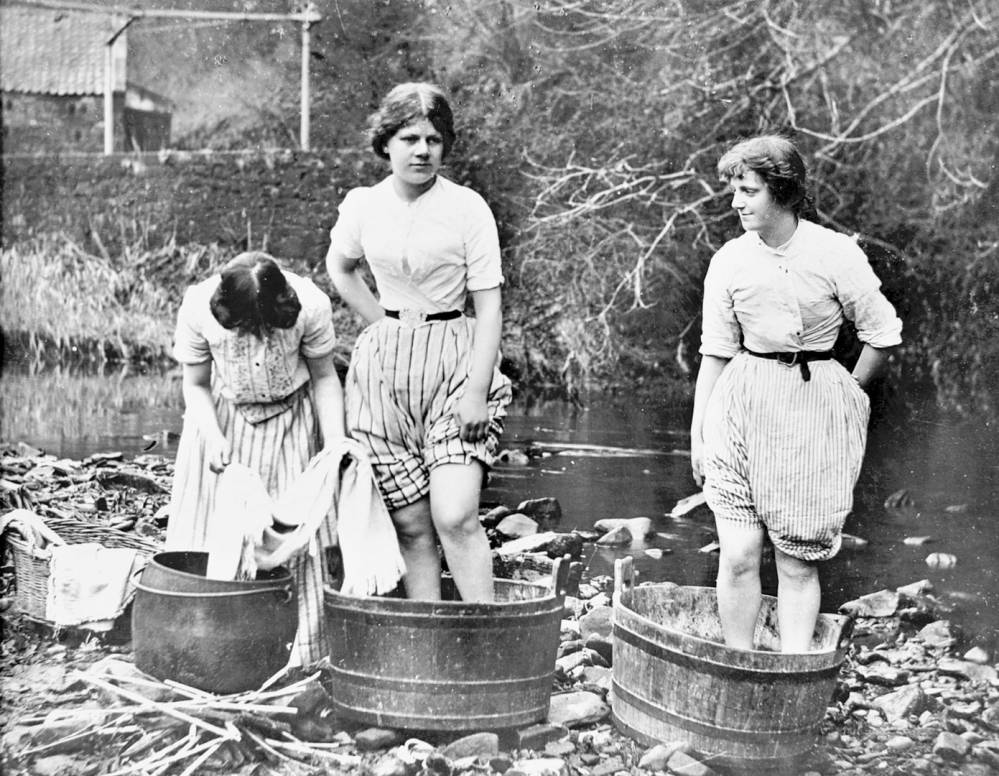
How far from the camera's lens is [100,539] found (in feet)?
12.3

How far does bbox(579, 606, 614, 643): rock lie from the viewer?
11.2 feet

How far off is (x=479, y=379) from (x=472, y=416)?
9 cm

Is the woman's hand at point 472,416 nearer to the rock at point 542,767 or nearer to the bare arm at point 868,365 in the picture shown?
the rock at point 542,767

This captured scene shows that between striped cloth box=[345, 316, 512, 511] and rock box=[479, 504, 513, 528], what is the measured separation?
2252 mm

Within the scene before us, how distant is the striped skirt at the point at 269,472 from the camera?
9.62ft

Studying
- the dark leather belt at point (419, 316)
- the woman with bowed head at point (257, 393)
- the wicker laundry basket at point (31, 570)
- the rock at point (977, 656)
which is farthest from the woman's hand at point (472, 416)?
the rock at point (977, 656)

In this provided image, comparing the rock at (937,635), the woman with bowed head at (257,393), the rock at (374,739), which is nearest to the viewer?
the rock at (374,739)

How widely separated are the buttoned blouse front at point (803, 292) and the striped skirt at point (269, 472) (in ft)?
3.82

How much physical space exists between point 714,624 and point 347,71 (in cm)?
441

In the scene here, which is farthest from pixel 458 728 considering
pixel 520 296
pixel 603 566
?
pixel 520 296

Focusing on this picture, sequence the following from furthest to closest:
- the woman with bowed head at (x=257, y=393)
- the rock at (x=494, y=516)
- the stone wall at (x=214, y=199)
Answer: the stone wall at (x=214, y=199), the rock at (x=494, y=516), the woman with bowed head at (x=257, y=393)

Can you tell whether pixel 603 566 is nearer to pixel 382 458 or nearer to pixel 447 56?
pixel 382 458

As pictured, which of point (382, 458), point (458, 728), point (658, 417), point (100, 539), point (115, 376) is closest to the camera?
point (458, 728)

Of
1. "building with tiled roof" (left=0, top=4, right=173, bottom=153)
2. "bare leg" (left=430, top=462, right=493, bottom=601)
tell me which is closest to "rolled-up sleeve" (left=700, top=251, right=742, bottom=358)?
"bare leg" (left=430, top=462, right=493, bottom=601)
